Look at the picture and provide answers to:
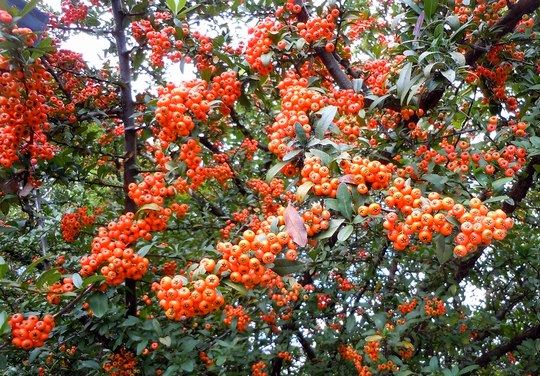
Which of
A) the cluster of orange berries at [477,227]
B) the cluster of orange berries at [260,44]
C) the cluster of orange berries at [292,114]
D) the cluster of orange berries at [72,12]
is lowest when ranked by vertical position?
the cluster of orange berries at [477,227]

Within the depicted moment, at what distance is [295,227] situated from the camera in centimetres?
212

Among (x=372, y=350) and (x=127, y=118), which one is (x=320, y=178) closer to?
(x=127, y=118)

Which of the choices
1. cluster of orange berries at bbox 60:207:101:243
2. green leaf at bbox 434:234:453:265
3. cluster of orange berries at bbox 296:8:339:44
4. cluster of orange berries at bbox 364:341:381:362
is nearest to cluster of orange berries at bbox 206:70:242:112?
cluster of orange berries at bbox 296:8:339:44

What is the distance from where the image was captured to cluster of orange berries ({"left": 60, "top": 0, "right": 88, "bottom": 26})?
489cm

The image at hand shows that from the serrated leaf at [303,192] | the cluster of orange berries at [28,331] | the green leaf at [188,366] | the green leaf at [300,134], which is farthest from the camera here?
the green leaf at [188,366]

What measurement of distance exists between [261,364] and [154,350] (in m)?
1.20

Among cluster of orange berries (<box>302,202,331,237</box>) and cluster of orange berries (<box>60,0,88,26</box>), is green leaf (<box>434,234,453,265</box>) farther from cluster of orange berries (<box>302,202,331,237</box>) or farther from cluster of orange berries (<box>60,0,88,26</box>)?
cluster of orange berries (<box>60,0,88,26</box>)

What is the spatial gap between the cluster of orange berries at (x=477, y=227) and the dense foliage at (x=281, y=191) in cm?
1

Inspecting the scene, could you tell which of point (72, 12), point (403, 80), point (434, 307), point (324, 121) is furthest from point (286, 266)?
point (72, 12)

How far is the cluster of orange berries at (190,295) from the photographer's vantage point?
6.97 feet

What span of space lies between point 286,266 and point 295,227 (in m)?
0.41

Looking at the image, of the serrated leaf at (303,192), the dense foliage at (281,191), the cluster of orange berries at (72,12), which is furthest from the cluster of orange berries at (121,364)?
the cluster of orange berries at (72,12)

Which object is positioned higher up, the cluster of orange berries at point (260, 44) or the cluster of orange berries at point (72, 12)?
the cluster of orange berries at point (72, 12)

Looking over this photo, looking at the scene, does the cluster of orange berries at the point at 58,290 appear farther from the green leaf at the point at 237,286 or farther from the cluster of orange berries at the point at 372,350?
the cluster of orange berries at the point at 372,350
